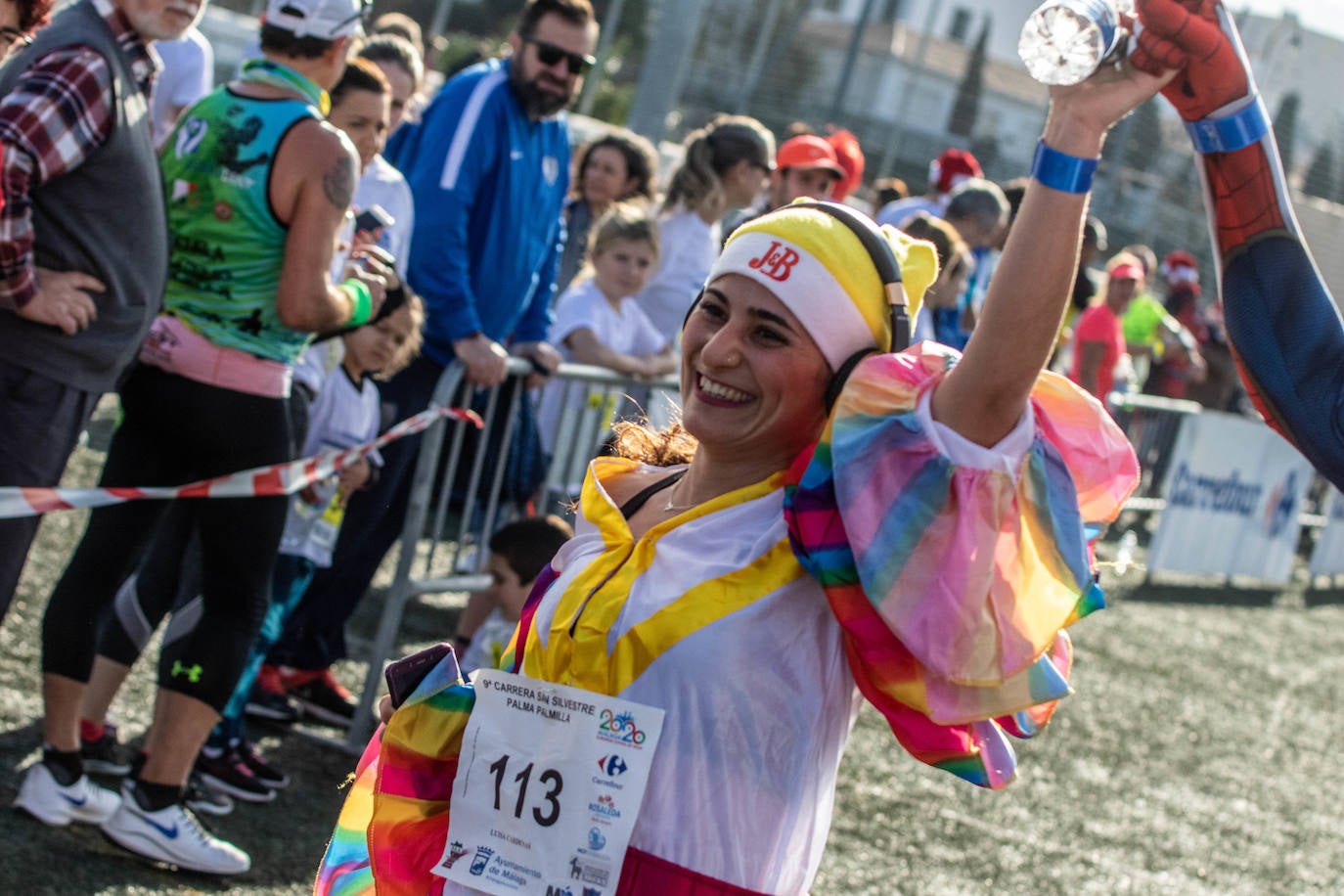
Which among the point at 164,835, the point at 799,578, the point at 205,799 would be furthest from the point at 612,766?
the point at 205,799

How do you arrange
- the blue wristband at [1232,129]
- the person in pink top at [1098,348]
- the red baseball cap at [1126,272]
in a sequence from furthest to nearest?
the red baseball cap at [1126,272] → the person in pink top at [1098,348] → the blue wristband at [1232,129]

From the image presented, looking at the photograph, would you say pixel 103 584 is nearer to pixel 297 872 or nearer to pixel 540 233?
pixel 297 872

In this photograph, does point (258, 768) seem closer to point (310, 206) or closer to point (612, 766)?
point (310, 206)

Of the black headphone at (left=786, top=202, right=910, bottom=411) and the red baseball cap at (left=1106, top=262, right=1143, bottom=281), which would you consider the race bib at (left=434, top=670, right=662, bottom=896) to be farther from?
the red baseball cap at (left=1106, top=262, right=1143, bottom=281)

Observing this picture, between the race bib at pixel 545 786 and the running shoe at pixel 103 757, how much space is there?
2.58 metres

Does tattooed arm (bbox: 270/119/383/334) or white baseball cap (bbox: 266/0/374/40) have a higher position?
white baseball cap (bbox: 266/0/374/40)

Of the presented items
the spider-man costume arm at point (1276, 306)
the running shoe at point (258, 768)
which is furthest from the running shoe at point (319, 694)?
the spider-man costume arm at point (1276, 306)

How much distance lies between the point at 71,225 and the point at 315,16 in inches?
31.5

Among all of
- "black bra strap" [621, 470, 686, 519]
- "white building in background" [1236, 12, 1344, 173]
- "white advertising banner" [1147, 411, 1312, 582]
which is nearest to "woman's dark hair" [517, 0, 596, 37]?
"black bra strap" [621, 470, 686, 519]

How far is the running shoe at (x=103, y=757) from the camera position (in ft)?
15.0

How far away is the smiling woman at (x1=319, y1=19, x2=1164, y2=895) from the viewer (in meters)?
1.85

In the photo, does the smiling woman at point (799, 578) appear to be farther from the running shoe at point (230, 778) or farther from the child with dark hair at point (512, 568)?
the child with dark hair at point (512, 568)

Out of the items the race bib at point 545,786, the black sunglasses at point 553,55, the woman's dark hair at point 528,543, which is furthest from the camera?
the black sunglasses at point 553,55

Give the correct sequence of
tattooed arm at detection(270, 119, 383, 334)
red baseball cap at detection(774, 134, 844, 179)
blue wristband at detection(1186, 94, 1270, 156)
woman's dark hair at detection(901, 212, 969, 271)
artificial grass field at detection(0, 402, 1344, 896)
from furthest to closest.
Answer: red baseball cap at detection(774, 134, 844, 179) < woman's dark hair at detection(901, 212, 969, 271) < artificial grass field at detection(0, 402, 1344, 896) < tattooed arm at detection(270, 119, 383, 334) < blue wristband at detection(1186, 94, 1270, 156)
